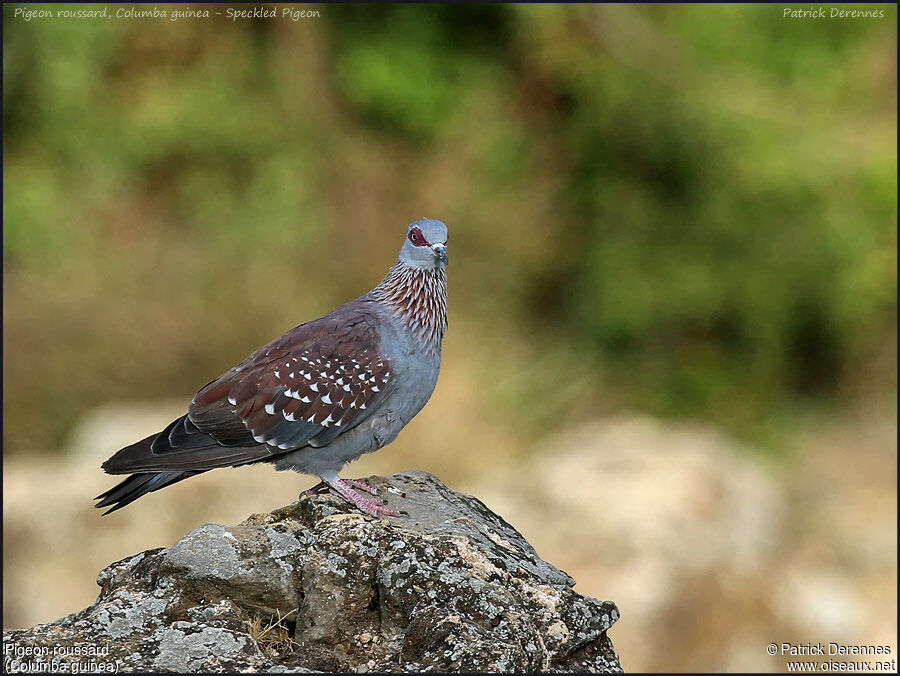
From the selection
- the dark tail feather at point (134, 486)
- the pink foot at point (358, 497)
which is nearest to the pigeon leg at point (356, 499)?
the pink foot at point (358, 497)

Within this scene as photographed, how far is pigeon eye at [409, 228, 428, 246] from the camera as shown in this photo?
5586mm

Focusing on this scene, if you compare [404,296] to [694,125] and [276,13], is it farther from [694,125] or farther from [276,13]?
[276,13]

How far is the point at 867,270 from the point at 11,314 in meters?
11.7

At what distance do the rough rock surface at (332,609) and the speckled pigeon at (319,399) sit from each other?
55 centimetres

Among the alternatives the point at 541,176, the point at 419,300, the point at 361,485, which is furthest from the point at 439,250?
the point at 541,176

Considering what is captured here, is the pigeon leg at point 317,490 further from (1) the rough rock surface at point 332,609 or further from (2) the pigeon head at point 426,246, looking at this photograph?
(2) the pigeon head at point 426,246

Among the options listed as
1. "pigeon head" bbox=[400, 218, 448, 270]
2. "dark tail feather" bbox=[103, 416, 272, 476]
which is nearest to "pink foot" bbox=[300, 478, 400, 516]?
"dark tail feather" bbox=[103, 416, 272, 476]

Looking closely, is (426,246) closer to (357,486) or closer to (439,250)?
(439,250)

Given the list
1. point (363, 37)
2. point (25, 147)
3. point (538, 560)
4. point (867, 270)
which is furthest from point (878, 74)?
point (538, 560)

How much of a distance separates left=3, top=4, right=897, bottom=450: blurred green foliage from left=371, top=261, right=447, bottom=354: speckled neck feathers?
840 centimetres

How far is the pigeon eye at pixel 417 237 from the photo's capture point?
5586 mm

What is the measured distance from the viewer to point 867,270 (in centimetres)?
1541

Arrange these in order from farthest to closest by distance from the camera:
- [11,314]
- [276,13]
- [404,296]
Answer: [276,13] < [11,314] < [404,296]

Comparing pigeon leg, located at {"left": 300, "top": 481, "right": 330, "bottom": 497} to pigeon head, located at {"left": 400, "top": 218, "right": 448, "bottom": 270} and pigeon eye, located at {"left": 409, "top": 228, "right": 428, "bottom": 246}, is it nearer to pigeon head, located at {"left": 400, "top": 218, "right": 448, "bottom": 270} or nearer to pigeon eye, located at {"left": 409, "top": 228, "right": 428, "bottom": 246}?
pigeon head, located at {"left": 400, "top": 218, "right": 448, "bottom": 270}
